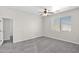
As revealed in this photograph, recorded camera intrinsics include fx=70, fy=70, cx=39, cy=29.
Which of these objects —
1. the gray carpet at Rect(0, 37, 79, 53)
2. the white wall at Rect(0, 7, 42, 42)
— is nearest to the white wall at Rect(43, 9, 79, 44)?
the gray carpet at Rect(0, 37, 79, 53)

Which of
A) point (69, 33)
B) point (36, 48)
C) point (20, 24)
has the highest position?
point (20, 24)

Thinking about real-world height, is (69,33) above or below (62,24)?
below

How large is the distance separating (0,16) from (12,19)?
61cm

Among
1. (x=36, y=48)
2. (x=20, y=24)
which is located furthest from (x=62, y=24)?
(x=20, y=24)

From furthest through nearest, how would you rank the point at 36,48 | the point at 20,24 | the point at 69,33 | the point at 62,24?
the point at 62,24, the point at 69,33, the point at 20,24, the point at 36,48

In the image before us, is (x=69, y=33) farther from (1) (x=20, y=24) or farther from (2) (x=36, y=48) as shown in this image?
(1) (x=20, y=24)

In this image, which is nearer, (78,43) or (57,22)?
(78,43)

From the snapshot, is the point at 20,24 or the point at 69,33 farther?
the point at 69,33

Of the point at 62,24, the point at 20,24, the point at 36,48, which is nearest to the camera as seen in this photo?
the point at 36,48

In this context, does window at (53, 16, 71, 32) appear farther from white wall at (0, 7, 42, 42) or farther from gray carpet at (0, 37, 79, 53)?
white wall at (0, 7, 42, 42)

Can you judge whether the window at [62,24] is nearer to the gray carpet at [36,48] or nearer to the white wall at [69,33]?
the white wall at [69,33]

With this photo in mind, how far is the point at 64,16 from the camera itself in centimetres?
462
